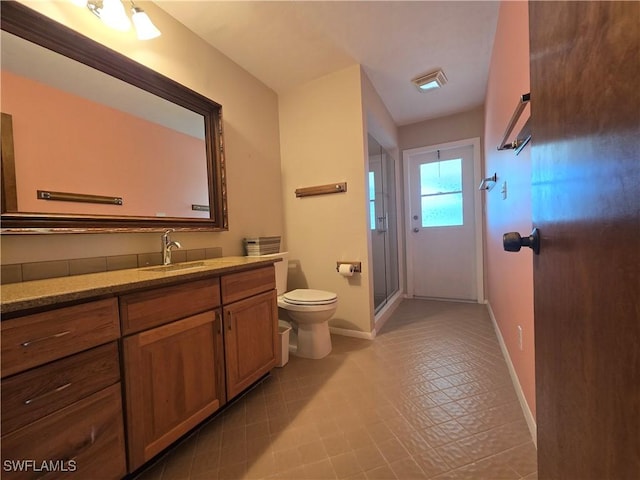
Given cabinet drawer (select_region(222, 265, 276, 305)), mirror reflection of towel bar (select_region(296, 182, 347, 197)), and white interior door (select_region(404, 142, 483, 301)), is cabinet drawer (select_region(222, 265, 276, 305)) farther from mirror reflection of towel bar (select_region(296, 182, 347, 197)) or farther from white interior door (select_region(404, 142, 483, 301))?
white interior door (select_region(404, 142, 483, 301))

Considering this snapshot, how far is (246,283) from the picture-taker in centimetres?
Result: 153

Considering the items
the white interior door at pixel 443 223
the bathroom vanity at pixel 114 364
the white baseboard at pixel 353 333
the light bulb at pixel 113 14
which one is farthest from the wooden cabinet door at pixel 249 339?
the white interior door at pixel 443 223

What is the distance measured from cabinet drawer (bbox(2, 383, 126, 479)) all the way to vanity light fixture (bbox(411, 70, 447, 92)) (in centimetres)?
307

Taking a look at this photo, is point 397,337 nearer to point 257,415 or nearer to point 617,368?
point 257,415

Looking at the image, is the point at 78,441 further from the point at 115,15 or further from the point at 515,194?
the point at 515,194

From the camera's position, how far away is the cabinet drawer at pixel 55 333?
2.34 ft

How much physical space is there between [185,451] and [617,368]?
1559 millimetres

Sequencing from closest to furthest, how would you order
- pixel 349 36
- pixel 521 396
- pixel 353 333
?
pixel 521 396 < pixel 349 36 < pixel 353 333

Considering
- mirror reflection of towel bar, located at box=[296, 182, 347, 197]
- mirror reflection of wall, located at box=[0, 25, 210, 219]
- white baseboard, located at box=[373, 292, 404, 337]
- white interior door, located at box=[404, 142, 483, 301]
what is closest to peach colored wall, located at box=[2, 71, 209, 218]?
mirror reflection of wall, located at box=[0, 25, 210, 219]

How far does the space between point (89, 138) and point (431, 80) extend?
106 inches

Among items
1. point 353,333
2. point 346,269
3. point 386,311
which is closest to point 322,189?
point 346,269

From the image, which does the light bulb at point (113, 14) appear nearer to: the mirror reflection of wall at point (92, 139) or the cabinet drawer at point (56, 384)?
the mirror reflection of wall at point (92, 139)

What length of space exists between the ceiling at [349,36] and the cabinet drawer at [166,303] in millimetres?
1747

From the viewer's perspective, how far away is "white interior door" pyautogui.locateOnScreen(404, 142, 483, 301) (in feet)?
11.0
